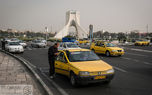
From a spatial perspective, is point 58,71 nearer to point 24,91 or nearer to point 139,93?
point 24,91

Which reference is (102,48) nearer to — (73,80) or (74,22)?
(73,80)

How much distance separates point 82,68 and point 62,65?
1.49m

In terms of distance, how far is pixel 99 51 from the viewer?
17328mm

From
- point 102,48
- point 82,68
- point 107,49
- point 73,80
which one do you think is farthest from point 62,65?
point 102,48

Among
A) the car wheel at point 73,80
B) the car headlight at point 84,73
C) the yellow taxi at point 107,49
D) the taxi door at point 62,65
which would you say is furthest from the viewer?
the yellow taxi at point 107,49

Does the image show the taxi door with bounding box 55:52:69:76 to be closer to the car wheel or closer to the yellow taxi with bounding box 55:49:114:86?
the yellow taxi with bounding box 55:49:114:86

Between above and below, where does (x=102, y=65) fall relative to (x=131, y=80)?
above

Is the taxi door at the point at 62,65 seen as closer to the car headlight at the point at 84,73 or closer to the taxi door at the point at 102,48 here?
the car headlight at the point at 84,73

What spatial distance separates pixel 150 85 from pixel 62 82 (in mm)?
3404

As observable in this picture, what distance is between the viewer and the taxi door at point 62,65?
7.16 metres

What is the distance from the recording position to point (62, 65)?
749 centimetres

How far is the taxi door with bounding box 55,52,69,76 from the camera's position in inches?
282

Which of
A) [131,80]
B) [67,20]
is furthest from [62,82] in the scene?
[67,20]

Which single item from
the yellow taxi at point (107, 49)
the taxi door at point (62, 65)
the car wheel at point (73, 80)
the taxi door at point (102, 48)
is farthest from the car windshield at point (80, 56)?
the taxi door at point (102, 48)
